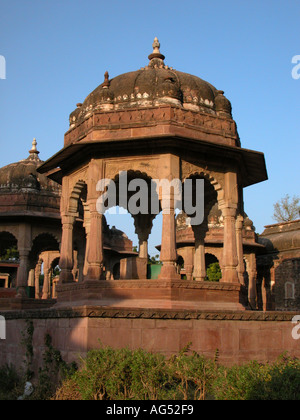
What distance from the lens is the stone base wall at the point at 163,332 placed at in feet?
28.8

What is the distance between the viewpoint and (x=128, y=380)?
771cm

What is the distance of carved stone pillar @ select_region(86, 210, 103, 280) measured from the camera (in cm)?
1148

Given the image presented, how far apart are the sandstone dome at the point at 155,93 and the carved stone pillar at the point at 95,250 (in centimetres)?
308

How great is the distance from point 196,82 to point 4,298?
1119cm

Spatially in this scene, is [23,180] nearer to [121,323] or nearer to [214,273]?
[214,273]

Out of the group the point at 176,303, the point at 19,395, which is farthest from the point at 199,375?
the point at 19,395

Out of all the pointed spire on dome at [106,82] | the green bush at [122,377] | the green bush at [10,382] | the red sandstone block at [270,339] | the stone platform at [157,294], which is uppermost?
the pointed spire on dome at [106,82]

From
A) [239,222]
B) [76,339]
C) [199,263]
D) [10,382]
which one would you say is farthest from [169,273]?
[10,382]

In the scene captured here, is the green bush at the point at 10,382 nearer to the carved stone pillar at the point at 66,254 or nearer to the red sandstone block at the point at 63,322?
the red sandstone block at the point at 63,322

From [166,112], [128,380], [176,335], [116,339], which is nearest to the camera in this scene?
[128,380]

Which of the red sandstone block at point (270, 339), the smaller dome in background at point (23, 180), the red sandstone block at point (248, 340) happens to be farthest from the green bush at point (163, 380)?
the smaller dome in background at point (23, 180)

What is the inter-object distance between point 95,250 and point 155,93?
4365 mm

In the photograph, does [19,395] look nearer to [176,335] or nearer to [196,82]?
[176,335]

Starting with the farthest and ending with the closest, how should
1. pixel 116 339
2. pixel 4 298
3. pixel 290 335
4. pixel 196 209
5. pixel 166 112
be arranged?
pixel 4 298 → pixel 196 209 → pixel 166 112 → pixel 290 335 → pixel 116 339
